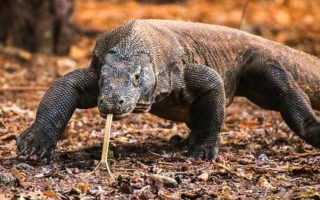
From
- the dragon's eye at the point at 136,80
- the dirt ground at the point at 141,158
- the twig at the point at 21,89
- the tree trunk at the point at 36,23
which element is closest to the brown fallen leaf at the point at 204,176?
the dirt ground at the point at 141,158

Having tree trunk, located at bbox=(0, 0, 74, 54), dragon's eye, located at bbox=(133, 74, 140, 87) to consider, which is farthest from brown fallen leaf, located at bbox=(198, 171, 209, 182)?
tree trunk, located at bbox=(0, 0, 74, 54)

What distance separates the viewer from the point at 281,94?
6480 millimetres

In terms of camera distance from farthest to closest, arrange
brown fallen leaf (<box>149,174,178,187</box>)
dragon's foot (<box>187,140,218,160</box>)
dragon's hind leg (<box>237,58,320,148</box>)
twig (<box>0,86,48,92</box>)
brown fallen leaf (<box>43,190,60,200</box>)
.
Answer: twig (<box>0,86,48,92</box>)
dragon's hind leg (<box>237,58,320,148</box>)
dragon's foot (<box>187,140,218,160</box>)
brown fallen leaf (<box>149,174,178,187</box>)
brown fallen leaf (<box>43,190,60,200</box>)

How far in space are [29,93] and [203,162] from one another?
421 cm

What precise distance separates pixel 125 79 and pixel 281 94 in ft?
5.84

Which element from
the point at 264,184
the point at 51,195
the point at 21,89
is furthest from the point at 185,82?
the point at 21,89

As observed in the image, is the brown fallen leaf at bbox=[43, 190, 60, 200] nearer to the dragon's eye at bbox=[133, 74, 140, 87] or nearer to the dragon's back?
the dragon's eye at bbox=[133, 74, 140, 87]

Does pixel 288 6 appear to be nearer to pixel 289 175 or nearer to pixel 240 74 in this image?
pixel 240 74

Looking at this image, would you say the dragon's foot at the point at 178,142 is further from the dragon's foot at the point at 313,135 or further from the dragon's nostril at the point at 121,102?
the dragon's nostril at the point at 121,102

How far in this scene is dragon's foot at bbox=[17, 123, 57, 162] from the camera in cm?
561

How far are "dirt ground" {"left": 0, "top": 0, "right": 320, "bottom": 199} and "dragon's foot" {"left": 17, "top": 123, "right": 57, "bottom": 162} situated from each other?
71 millimetres

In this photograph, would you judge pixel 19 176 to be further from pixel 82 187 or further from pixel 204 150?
pixel 204 150

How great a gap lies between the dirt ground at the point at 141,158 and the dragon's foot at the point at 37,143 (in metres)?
0.07

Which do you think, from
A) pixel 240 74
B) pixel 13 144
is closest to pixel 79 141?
pixel 13 144
